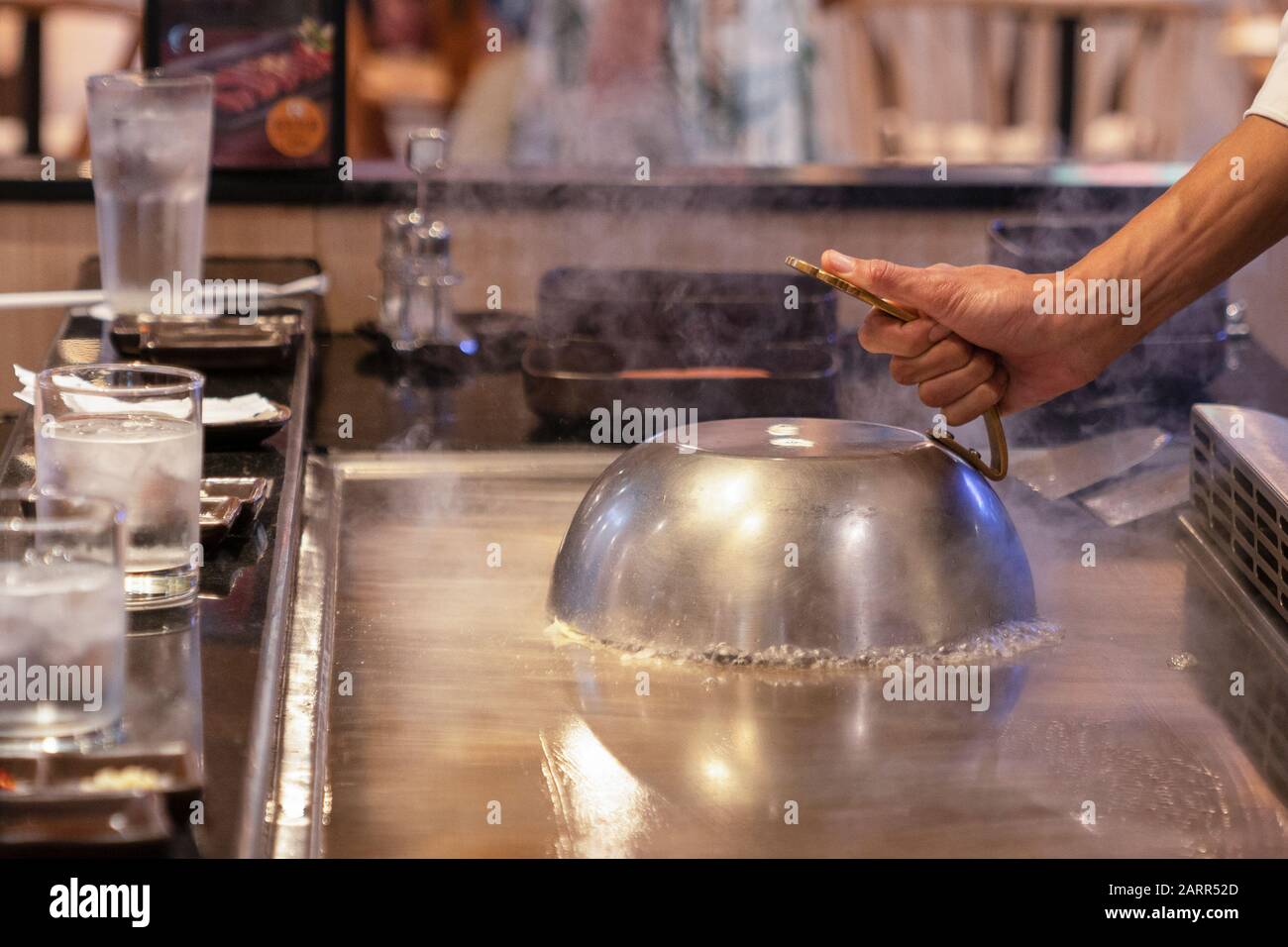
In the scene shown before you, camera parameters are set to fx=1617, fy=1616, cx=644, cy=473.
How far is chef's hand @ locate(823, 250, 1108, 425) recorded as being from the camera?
1.29m

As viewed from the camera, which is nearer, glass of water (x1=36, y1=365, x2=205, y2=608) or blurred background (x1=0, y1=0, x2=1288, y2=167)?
glass of water (x1=36, y1=365, x2=205, y2=608)

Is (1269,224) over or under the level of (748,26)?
under

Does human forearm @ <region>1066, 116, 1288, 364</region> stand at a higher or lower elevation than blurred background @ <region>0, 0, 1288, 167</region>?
lower

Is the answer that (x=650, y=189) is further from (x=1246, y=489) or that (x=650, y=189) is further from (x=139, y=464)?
(x=139, y=464)

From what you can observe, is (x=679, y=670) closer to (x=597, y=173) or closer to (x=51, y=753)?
(x=51, y=753)

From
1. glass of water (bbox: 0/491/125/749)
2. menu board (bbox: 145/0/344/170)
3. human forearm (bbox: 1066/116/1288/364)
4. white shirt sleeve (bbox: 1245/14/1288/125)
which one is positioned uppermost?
menu board (bbox: 145/0/344/170)

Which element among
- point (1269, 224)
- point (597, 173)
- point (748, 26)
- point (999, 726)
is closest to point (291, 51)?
point (597, 173)

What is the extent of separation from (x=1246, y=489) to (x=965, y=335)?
26 centimetres

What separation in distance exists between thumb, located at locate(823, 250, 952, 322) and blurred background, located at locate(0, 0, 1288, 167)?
375 cm

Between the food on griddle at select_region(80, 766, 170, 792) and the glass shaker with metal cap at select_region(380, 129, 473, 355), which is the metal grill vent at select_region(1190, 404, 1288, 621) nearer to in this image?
the food on griddle at select_region(80, 766, 170, 792)

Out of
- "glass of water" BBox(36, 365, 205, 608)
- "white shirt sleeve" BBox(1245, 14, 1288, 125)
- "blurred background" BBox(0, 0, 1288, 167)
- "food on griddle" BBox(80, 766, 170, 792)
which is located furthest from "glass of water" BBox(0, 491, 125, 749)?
"blurred background" BBox(0, 0, 1288, 167)

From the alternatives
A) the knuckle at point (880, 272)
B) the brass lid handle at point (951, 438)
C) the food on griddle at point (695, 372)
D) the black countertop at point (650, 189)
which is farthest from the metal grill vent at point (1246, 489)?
the black countertop at point (650, 189)
